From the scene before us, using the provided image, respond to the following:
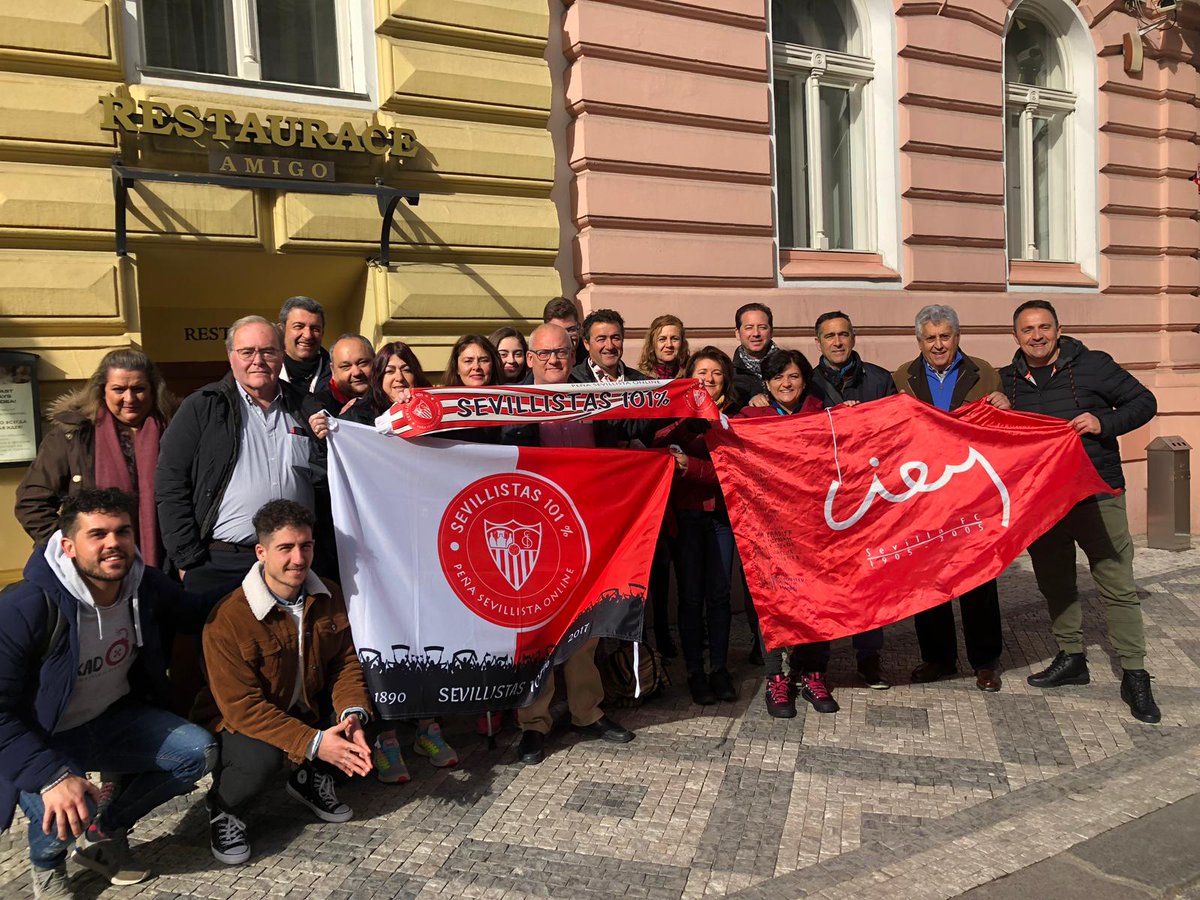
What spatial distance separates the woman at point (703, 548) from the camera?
495cm

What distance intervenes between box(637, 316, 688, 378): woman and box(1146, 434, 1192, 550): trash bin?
649cm

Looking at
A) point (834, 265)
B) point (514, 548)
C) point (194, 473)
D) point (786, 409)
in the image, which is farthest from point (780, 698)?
point (834, 265)

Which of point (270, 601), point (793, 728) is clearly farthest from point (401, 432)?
point (793, 728)

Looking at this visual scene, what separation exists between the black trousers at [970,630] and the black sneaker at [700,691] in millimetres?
1167

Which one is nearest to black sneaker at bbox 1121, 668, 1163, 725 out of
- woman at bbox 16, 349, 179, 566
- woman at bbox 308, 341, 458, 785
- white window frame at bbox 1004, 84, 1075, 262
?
woman at bbox 308, 341, 458, 785

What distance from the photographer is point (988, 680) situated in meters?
5.24

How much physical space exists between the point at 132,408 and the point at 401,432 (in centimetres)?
124

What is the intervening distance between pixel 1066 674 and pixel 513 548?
10.1ft

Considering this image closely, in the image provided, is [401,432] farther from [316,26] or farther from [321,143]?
[316,26]

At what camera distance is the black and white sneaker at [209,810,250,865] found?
352 cm

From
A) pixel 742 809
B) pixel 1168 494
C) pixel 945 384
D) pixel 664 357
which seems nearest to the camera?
pixel 742 809

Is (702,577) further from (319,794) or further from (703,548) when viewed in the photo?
(319,794)

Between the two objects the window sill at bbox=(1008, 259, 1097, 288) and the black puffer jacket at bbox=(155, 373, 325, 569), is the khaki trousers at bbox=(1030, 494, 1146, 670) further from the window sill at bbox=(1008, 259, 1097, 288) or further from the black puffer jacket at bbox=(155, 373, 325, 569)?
the window sill at bbox=(1008, 259, 1097, 288)

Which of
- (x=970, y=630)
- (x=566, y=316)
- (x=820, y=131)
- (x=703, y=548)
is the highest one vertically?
(x=820, y=131)
